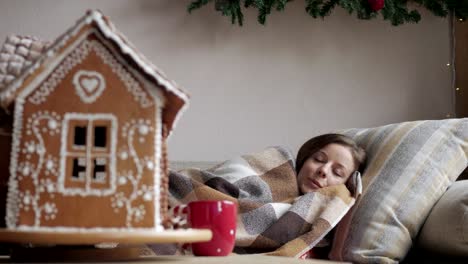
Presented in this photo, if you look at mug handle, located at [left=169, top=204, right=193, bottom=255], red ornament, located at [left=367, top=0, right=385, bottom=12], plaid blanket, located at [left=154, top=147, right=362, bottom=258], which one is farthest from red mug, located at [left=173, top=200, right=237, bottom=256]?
red ornament, located at [left=367, top=0, right=385, bottom=12]

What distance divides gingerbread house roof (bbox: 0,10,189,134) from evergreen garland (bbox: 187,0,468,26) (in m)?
1.41

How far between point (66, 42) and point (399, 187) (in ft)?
3.35

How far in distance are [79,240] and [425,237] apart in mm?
997

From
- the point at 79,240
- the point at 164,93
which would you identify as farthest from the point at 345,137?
the point at 79,240

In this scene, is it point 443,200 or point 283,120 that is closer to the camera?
point 443,200

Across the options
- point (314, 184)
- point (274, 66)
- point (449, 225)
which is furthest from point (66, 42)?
point (274, 66)

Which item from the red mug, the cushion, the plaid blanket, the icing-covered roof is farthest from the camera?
the plaid blanket

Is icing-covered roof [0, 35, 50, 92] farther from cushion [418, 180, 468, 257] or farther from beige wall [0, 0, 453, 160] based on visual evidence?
beige wall [0, 0, 453, 160]

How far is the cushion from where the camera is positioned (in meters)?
1.44

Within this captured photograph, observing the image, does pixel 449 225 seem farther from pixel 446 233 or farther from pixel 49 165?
pixel 49 165

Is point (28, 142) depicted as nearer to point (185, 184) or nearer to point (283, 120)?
point (185, 184)

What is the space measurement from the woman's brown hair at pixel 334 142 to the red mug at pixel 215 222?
818mm

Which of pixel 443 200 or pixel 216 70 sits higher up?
pixel 216 70

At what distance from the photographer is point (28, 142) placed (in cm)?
83
